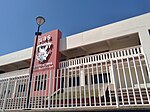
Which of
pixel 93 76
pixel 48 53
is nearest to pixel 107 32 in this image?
pixel 48 53

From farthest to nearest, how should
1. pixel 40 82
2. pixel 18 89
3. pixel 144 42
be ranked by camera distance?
pixel 144 42, pixel 18 89, pixel 40 82

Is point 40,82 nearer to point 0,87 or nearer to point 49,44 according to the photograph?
point 0,87

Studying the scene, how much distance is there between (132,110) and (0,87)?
5.28 metres

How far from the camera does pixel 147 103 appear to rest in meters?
3.25

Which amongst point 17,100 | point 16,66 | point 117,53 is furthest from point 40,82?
point 16,66

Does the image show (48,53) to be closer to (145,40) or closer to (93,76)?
(145,40)

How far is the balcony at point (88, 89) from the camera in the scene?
3532mm

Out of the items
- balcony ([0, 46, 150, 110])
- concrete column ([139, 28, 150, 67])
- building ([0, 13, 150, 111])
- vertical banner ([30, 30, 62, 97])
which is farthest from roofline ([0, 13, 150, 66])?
balcony ([0, 46, 150, 110])

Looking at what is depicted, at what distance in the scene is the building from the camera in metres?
3.70

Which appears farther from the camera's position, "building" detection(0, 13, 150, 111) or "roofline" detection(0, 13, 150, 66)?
"roofline" detection(0, 13, 150, 66)

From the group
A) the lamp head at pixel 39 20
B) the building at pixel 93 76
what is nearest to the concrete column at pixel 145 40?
the building at pixel 93 76

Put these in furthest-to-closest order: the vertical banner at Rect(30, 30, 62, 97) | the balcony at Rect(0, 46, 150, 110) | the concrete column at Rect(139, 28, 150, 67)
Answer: the vertical banner at Rect(30, 30, 62, 97) < the concrete column at Rect(139, 28, 150, 67) < the balcony at Rect(0, 46, 150, 110)

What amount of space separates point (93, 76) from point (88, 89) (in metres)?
0.43

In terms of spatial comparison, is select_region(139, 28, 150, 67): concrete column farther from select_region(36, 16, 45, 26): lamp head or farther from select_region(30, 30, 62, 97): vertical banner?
select_region(30, 30, 62, 97): vertical banner
